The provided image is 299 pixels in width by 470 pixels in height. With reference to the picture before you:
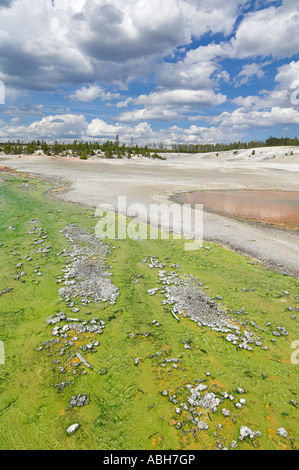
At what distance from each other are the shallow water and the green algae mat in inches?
420

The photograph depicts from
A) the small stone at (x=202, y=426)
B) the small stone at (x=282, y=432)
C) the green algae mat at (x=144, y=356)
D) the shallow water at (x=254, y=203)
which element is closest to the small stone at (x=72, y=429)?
the green algae mat at (x=144, y=356)

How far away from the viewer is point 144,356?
716 cm

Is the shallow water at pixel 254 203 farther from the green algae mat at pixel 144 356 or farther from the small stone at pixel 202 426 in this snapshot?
the small stone at pixel 202 426

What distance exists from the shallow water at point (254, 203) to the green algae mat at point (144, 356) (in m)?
10.7

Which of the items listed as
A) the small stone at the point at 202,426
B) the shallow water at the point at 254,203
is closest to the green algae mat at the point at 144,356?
the small stone at the point at 202,426

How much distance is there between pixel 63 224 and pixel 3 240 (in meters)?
4.22

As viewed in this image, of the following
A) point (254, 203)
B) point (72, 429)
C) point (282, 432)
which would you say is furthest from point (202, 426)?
point (254, 203)

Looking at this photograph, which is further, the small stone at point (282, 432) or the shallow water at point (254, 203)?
the shallow water at point (254, 203)

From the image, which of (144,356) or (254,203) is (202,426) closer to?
(144,356)

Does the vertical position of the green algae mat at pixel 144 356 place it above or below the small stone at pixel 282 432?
above

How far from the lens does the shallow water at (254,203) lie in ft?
72.9

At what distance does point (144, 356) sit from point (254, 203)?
80.8 feet

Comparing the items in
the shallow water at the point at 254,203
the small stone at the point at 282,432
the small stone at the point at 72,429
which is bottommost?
the small stone at the point at 282,432

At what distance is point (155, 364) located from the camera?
22.7 feet
